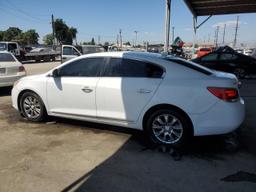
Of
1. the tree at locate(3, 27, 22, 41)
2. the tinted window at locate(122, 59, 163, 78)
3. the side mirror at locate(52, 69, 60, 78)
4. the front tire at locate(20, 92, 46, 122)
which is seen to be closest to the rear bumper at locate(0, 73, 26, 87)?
the front tire at locate(20, 92, 46, 122)

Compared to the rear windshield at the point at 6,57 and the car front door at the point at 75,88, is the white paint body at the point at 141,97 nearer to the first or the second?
the car front door at the point at 75,88

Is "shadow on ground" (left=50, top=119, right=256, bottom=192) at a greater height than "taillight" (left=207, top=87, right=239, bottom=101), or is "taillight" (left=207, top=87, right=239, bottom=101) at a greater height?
"taillight" (left=207, top=87, right=239, bottom=101)

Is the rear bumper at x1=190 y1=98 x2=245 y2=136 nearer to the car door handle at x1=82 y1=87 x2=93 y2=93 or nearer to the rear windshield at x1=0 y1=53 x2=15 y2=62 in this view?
the car door handle at x1=82 y1=87 x2=93 y2=93

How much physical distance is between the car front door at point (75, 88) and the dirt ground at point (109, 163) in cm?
44

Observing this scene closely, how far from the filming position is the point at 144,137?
18.8 ft

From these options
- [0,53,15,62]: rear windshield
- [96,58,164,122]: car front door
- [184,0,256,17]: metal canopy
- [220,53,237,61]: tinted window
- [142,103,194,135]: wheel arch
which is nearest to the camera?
[142,103,194,135]: wheel arch

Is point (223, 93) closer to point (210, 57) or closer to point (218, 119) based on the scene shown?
point (218, 119)

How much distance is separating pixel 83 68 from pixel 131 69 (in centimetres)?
103

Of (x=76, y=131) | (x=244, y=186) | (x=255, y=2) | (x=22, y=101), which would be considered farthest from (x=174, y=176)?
(x=255, y=2)

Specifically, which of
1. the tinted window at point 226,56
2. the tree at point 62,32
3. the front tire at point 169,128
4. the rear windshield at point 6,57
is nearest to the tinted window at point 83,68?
the front tire at point 169,128

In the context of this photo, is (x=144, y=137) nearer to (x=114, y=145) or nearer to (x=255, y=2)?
(x=114, y=145)

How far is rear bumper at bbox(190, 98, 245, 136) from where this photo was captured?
485cm

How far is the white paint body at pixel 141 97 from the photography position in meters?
4.89

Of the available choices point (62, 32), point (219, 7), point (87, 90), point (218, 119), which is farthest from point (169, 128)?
point (62, 32)
